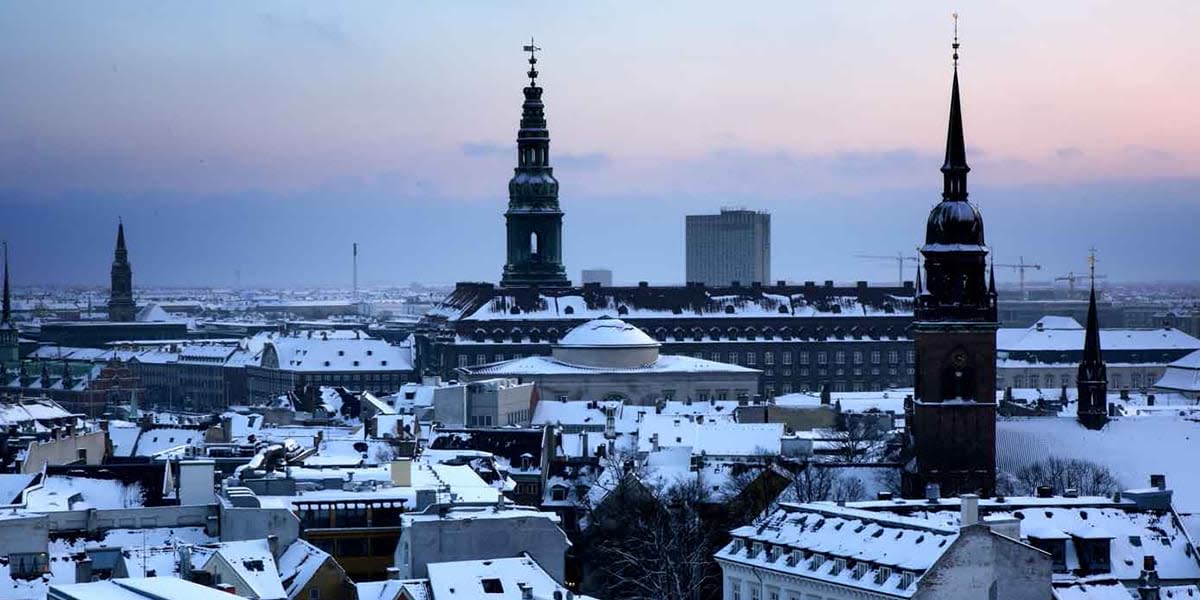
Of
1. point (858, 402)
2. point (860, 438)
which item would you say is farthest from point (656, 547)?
point (858, 402)

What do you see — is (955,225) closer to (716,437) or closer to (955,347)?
(955,347)

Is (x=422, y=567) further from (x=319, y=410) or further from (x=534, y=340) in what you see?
(x=534, y=340)

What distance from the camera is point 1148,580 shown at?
74.7 metres

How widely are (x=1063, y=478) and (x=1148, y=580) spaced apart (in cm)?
2605

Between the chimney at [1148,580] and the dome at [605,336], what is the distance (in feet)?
343

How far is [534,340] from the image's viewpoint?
198 meters

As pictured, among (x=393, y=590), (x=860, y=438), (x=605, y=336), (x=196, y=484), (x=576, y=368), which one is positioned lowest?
(x=393, y=590)

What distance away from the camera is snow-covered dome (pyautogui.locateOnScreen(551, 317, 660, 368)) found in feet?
588

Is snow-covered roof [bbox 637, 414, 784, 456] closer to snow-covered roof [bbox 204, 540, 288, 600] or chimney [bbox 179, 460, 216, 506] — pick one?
chimney [bbox 179, 460, 216, 506]

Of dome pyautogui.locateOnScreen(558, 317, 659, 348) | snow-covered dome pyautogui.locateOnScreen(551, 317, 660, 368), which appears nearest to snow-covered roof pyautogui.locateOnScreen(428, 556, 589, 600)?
snow-covered dome pyautogui.locateOnScreen(551, 317, 660, 368)

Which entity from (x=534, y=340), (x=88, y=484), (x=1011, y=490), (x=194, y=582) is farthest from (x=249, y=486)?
(x=534, y=340)

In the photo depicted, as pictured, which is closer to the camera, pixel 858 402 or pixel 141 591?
pixel 141 591

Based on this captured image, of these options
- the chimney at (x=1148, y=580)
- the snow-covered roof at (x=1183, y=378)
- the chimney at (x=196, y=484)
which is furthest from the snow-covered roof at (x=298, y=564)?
the snow-covered roof at (x=1183, y=378)

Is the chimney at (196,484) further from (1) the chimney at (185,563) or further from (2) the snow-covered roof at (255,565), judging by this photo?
(1) the chimney at (185,563)
